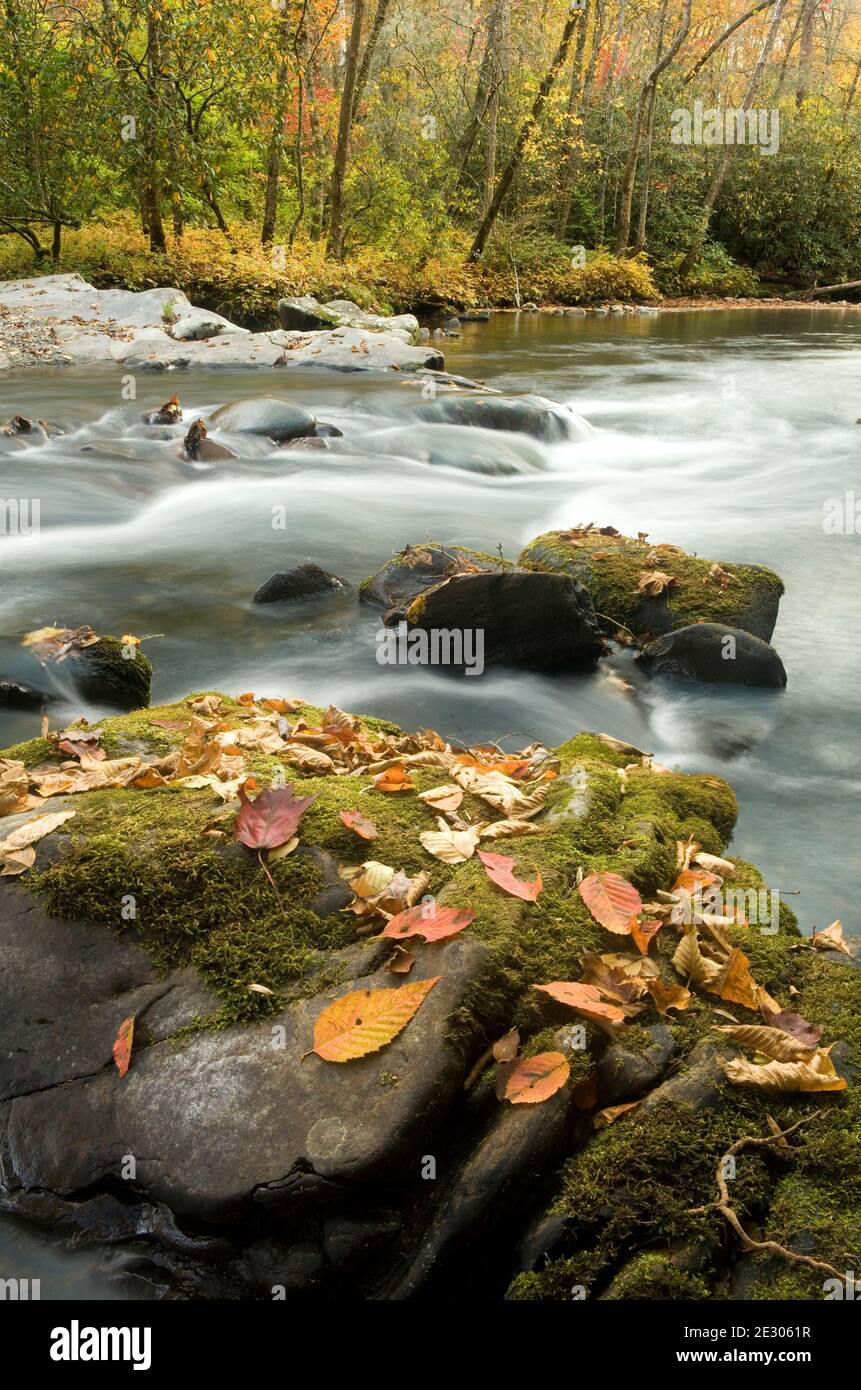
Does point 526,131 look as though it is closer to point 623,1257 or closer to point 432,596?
point 432,596

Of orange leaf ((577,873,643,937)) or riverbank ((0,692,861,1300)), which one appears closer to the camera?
riverbank ((0,692,861,1300))

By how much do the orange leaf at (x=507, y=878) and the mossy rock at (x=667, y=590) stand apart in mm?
4158

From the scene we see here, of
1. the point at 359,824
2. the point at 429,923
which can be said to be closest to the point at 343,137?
the point at 359,824

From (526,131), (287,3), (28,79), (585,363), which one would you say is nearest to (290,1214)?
(585,363)

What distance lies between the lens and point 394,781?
3436mm

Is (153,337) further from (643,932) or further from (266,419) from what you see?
(643,932)

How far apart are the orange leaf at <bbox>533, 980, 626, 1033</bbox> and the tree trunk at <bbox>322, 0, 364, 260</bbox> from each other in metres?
21.0

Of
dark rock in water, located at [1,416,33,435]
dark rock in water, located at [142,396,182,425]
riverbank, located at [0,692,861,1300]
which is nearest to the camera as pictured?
riverbank, located at [0,692,861,1300]

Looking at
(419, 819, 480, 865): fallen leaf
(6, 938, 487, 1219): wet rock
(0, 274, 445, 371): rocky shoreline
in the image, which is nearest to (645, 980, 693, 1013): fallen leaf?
(6, 938, 487, 1219): wet rock

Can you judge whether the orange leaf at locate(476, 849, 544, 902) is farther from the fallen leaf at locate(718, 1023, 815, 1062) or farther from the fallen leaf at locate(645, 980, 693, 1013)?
the fallen leaf at locate(718, 1023, 815, 1062)

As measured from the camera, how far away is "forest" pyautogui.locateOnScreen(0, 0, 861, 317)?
19.4 meters

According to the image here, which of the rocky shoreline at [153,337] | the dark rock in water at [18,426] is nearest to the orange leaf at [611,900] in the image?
the dark rock in water at [18,426]

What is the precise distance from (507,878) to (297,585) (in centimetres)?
492

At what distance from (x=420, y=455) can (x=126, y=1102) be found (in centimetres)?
1006
